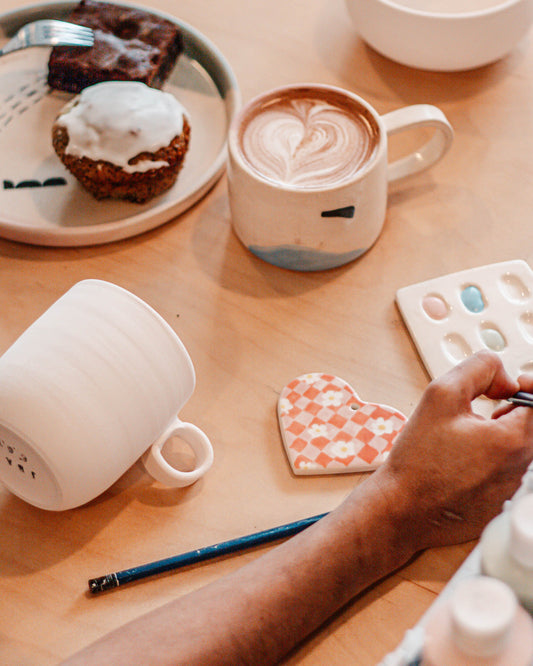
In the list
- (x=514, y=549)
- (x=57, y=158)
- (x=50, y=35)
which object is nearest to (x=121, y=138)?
(x=57, y=158)

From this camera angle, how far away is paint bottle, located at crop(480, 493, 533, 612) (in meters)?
0.34

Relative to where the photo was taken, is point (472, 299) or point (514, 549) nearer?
point (514, 549)

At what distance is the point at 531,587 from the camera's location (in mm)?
349

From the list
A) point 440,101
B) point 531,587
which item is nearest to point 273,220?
point 440,101

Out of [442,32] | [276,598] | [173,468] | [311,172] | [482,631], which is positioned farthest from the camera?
[442,32]

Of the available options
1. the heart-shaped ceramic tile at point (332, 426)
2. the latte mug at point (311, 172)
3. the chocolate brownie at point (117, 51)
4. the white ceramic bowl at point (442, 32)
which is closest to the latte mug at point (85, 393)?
A: the heart-shaped ceramic tile at point (332, 426)

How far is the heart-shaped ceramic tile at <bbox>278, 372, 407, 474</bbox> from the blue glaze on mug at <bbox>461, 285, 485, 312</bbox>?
0.52 feet

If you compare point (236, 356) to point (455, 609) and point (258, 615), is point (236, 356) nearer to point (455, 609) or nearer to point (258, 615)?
point (258, 615)

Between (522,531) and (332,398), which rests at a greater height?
(522,531)

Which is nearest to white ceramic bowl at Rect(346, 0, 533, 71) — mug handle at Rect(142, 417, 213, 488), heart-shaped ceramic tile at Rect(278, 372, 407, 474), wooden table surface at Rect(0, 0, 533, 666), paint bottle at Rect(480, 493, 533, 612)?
wooden table surface at Rect(0, 0, 533, 666)

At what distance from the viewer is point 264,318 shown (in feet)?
2.69

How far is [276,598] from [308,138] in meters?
0.50

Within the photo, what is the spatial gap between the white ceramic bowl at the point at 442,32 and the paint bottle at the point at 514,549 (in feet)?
2.43

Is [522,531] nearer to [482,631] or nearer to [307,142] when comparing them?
[482,631]
